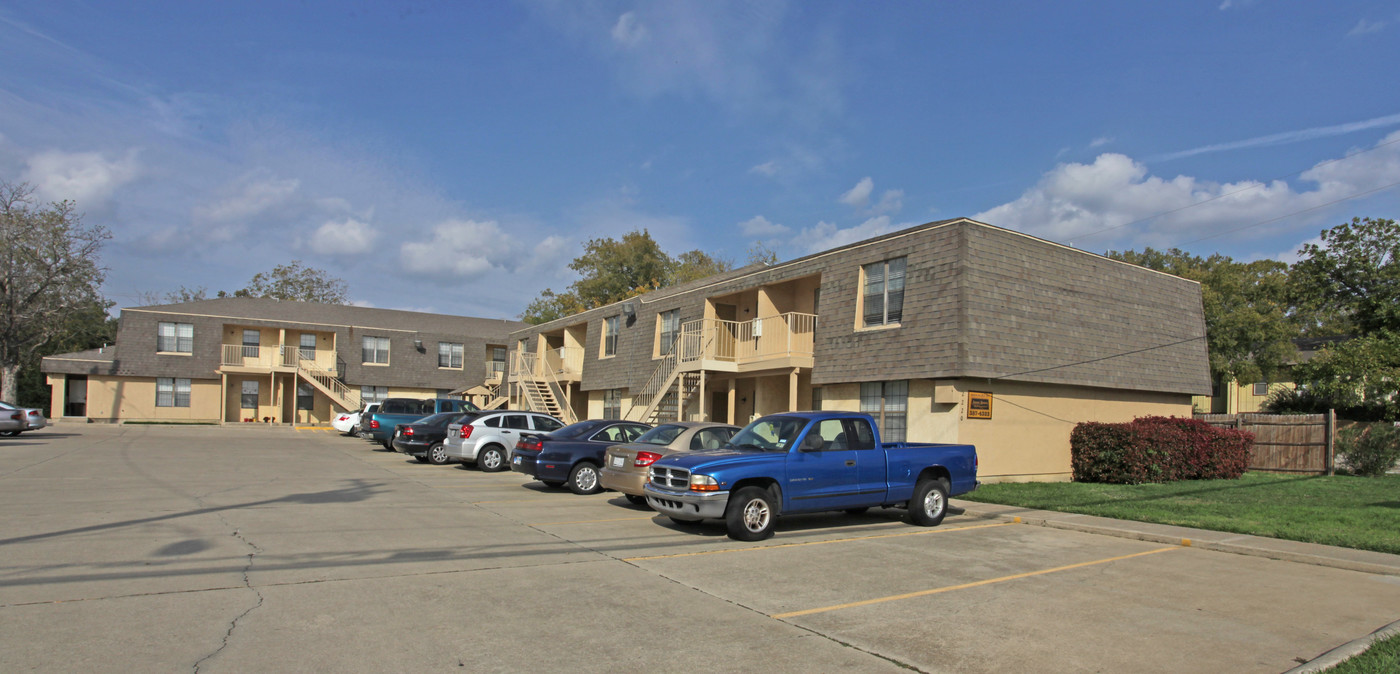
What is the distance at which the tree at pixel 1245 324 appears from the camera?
40.8 metres

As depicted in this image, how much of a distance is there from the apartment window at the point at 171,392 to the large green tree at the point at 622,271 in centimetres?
2390

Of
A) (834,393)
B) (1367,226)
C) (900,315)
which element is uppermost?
(1367,226)

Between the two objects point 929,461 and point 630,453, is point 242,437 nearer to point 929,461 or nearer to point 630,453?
point 630,453

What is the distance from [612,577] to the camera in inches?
318

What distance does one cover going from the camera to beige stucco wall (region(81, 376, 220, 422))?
4306 cm

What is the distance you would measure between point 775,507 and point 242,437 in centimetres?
2923

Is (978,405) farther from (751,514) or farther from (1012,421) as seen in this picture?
(751,514)

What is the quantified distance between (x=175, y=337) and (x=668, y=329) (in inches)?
1270

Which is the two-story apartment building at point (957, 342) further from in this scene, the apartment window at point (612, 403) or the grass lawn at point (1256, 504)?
the apartment window at point (612, 403)

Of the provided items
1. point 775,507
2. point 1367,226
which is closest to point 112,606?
point 775,507

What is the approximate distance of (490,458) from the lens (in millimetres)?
19891

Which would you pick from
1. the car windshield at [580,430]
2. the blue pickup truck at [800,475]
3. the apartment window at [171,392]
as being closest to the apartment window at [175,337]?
the apartment window at [171,392]

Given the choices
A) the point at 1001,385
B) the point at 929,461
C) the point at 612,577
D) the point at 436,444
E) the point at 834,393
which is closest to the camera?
the point at 612,577

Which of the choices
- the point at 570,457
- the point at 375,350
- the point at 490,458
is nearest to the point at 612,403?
the point at 490,458
